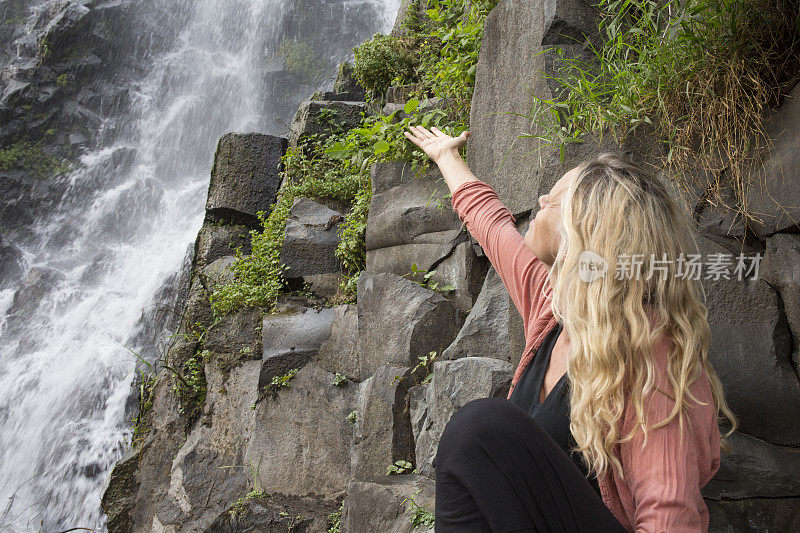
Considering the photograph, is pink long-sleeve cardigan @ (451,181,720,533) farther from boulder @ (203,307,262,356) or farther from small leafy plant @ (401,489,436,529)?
boulder @ (203,307,262,356)

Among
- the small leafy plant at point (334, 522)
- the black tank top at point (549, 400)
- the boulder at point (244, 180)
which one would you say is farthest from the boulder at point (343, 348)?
the black tank top at point (549, 400)

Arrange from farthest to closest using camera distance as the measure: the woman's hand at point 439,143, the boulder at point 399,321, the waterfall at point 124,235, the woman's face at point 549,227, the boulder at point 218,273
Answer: the waterfall at point 124,235
the boulder at point 218,273
the boulder at point 399,321
the woman's hand at point 439,143
the woman's face at point 549,227

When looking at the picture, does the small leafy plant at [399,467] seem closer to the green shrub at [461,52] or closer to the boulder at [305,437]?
the boulder at [305,437]

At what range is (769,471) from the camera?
7.30 feet

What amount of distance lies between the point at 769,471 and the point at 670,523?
1.02 m

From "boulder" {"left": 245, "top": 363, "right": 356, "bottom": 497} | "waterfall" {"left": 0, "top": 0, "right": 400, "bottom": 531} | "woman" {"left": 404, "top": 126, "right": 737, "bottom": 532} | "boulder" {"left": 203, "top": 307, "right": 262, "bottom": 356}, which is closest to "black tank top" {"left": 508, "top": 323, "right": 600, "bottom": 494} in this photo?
"woman" {"left": 404, "top": 126, "right": 737, "bottom": 532}

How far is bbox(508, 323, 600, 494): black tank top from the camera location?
1.79m

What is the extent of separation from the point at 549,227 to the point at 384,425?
2.19 meters

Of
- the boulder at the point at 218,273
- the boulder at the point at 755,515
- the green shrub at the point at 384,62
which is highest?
A: the green shrub at the point at 384,62

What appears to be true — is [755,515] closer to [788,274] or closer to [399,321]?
[788,274]

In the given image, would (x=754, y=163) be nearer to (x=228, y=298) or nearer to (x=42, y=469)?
(x=228, y=298)

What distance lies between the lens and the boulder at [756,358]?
221 cm

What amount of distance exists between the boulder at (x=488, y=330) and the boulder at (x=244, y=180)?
4.20 metres

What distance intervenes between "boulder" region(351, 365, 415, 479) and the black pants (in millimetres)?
2266
